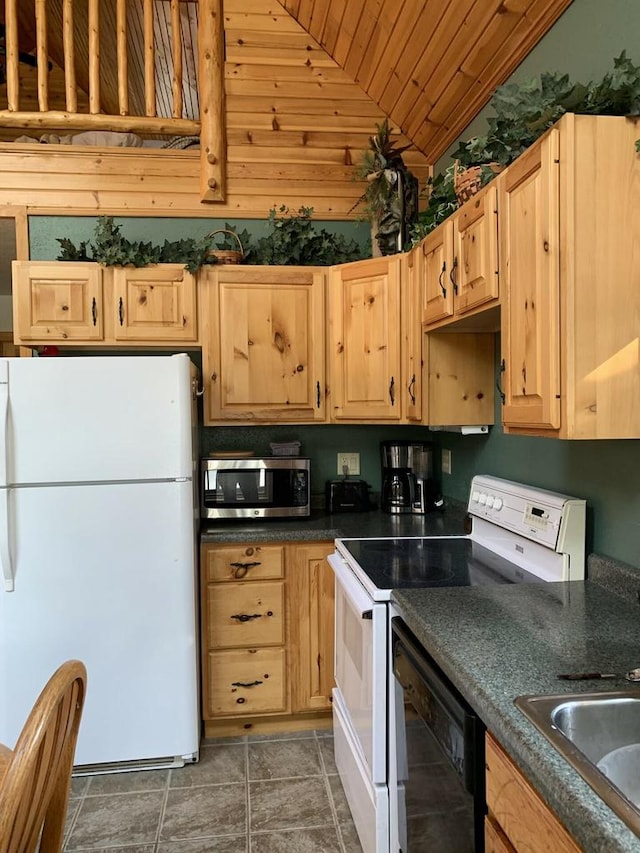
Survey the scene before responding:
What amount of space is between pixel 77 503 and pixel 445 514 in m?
1.63

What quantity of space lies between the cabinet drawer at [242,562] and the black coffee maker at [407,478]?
0.63 meters

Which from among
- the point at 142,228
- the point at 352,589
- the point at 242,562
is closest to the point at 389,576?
the point at 352,589

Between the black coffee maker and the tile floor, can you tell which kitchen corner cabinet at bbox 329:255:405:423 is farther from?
the tile floor

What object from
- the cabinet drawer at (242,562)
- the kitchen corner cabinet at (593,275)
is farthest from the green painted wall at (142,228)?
the kitchen corner cabinet at (593,275)

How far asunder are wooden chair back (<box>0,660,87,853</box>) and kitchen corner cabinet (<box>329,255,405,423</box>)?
1.97 m

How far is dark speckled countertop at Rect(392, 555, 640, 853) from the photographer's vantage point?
817mm

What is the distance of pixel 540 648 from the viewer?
129cm

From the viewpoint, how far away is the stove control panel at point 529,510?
177 centimetres

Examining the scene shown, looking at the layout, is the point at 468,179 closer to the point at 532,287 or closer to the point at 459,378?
the point at 532,287

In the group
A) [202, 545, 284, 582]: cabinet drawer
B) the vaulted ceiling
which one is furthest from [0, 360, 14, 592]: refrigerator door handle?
the vaulted ceiling

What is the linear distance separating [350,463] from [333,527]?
→ 692 mm

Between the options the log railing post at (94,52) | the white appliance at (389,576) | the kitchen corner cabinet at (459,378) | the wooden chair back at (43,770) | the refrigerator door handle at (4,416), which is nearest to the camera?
the wooden chair back at (43,770)

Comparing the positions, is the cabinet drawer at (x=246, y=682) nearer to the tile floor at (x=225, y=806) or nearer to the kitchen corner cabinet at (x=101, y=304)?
the tile floor at (x=225, y=806)

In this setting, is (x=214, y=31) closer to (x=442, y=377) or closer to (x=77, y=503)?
(x=442, y=377)
